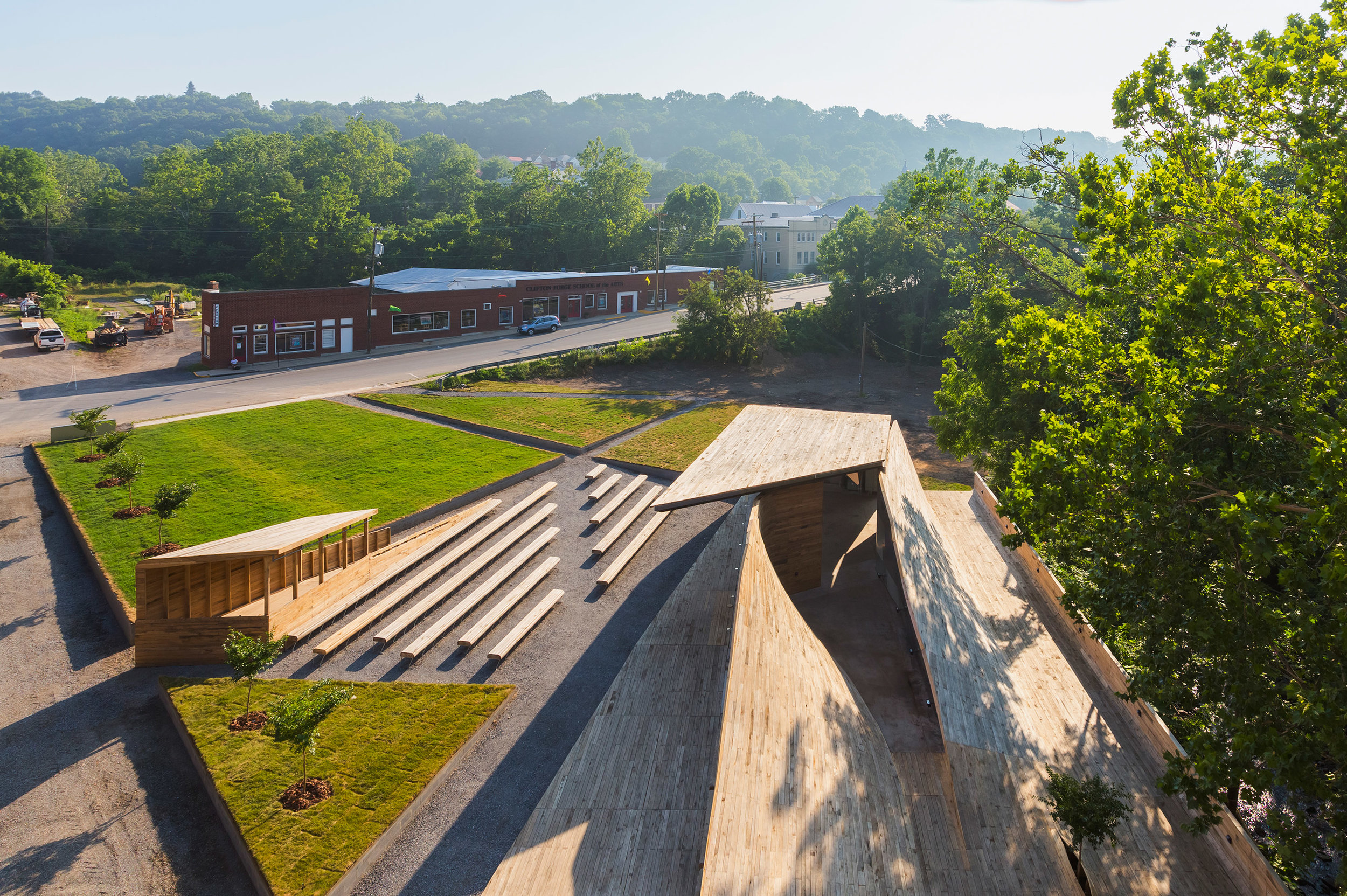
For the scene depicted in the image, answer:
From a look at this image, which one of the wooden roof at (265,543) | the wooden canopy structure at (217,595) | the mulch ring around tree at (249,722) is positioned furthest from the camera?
the wooden canopy structure at (217,595)

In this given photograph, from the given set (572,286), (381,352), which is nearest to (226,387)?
(381,352)

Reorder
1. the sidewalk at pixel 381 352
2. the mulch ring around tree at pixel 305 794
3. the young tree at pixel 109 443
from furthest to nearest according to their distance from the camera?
the sidewalk at pixel 381 352 < the young tree at pixel 109 443 < the mulch ring around tree at pixel 305 794

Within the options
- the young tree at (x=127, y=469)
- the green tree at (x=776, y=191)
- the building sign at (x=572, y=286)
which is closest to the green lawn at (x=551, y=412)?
the young tree at (x=127, y=469)

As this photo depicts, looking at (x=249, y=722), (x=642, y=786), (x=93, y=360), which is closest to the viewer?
(x=642, y=786)

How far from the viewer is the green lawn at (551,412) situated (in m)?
33.6

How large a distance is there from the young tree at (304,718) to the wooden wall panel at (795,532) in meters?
10.1

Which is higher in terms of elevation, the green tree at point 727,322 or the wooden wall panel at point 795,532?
the green tree at point 727,322

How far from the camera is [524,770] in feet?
44.2

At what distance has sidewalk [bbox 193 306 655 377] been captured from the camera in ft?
143

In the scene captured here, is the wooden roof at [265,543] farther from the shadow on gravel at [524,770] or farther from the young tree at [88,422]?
the young tree at [88,422]

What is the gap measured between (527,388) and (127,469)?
2083 centimetres

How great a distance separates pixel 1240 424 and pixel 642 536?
602 inches

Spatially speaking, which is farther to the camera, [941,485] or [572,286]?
[572,286]

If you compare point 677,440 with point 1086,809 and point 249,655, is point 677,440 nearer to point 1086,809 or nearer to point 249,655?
point 249,655
